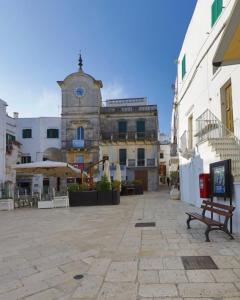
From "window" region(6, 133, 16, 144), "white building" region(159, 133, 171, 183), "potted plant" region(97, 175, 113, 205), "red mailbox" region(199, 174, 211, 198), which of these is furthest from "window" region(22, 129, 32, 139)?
"white building" region(159, 133, 171, 183)

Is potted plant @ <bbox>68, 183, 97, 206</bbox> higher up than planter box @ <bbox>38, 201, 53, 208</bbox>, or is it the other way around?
potted plant @ <bbox>68, 183, 97, 206</bbox>

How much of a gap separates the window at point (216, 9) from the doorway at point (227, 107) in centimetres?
294

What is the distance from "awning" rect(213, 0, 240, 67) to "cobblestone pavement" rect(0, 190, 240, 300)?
303 centimetres

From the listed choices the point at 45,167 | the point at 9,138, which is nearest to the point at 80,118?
the point at 9,138

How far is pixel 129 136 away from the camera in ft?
111

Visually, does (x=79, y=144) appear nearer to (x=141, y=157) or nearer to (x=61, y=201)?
(x=141, y=157)

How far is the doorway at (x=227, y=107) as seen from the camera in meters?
10.6

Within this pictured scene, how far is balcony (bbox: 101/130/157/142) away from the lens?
33.4 m

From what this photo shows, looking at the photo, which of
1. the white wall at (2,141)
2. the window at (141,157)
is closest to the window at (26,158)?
the white wall at (2,141)

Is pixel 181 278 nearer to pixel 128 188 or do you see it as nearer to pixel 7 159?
pixel 128 188

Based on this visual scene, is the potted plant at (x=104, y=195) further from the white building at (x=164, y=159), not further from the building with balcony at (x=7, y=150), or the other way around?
the white building at (x=164, y=159)

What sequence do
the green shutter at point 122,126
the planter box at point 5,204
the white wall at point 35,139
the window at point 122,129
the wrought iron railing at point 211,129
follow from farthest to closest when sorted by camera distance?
1. the green shutter at point 122,126
2. the window at point 122,129
3. the white wall at point 35,139
4. the planter box at point 5,204
5. the wrought iron railing at point 211,129

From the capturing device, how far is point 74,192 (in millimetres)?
15117

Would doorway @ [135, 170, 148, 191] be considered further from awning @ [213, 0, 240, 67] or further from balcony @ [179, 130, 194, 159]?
awning @ [213, 0, 240, 67]
